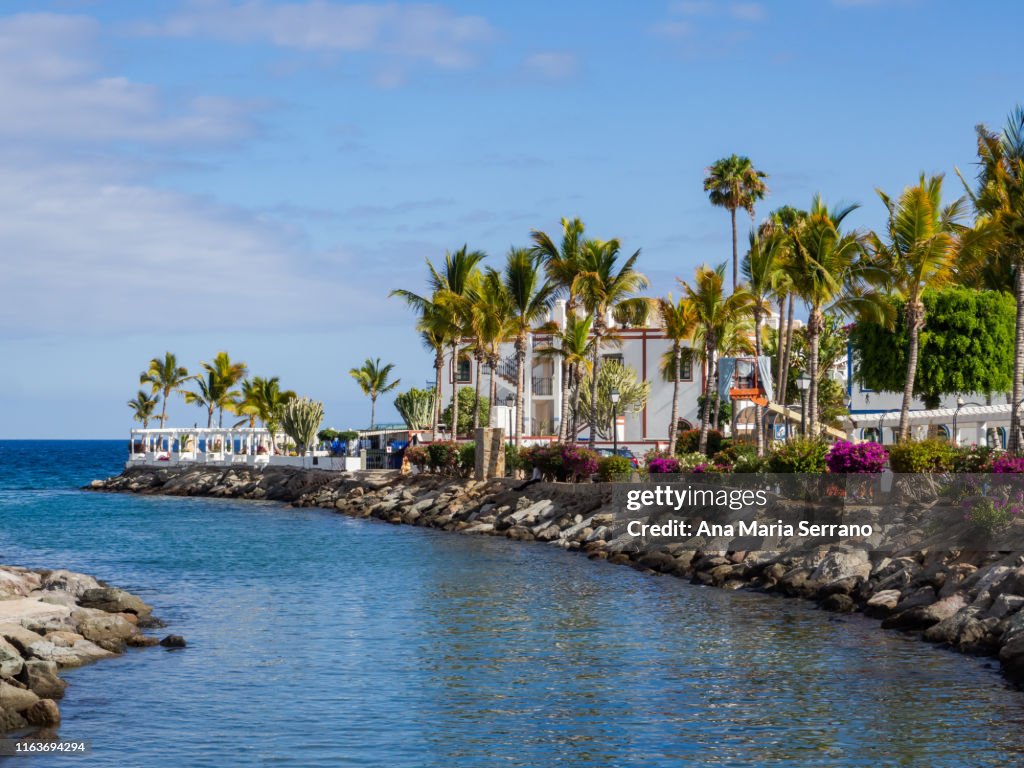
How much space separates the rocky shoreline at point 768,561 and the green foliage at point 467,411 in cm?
2288

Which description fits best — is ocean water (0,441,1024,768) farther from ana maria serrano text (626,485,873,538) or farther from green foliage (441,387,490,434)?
green foliage (441,387,490,434)

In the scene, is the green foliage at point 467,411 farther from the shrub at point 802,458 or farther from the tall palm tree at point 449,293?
the shrub at point 802,458

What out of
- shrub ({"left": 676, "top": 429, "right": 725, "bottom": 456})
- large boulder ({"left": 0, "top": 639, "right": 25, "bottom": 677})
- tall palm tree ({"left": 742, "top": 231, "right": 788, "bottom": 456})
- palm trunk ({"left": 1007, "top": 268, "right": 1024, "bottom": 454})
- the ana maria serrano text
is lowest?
large boulder ({"left": 0, "top": 639, "right": 25, "bottom": 677})

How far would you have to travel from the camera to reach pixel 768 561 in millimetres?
31297

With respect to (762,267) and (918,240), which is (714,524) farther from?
(762,267)

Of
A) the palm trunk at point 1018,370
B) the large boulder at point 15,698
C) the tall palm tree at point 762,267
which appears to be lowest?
the large boulder at point 15,698

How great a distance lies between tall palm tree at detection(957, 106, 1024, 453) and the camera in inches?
1236

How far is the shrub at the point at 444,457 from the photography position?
2432 inches

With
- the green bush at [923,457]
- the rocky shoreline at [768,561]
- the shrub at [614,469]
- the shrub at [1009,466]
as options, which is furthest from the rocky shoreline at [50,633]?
the shrub at [614,469]

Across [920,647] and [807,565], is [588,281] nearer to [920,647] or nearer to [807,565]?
[807,565]

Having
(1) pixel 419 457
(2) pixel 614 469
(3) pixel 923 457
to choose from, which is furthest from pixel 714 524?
(1) pixel 419 457

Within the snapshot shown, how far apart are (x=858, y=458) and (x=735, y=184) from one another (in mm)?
39184

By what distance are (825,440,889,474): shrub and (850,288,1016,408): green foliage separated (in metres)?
28.6

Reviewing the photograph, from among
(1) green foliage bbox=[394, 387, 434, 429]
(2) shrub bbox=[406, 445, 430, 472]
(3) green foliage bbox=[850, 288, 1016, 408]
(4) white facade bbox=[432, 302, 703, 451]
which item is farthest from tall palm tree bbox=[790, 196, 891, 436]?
(1) green foliage bbox=[394, 387, 434, 429]
